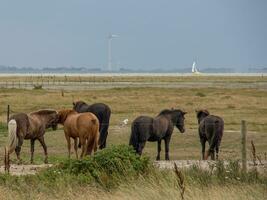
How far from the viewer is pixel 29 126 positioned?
2267 cm

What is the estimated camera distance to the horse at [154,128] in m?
22.2

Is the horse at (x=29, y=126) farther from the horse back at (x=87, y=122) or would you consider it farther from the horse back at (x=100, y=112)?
the horse back at (x=100, y=112)

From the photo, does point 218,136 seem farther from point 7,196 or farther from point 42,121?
point 7,196

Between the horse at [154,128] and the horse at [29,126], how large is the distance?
2.76 meters

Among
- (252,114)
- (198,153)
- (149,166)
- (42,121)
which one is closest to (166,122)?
(198,153)

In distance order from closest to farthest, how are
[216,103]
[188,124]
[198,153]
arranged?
1. [198,153]
2. [188,124]
3. [216,103]

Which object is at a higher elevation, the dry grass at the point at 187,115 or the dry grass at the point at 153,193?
the dry grass at the point at 153,193

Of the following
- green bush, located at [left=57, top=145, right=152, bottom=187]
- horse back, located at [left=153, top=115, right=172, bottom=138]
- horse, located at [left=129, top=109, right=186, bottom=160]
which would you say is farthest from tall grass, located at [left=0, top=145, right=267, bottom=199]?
horse back, located at [left=153, top=115, right=172, bottom=138]

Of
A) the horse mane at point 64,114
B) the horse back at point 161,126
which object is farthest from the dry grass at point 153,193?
the horse back at point 161,126

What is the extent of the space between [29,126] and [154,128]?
3.90 m

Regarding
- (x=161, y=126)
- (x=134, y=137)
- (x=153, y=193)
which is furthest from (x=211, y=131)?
(x=153, y=193)

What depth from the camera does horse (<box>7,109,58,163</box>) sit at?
69.2 feet

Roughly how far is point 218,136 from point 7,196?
37.2ft

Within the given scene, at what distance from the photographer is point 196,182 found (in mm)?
12758
